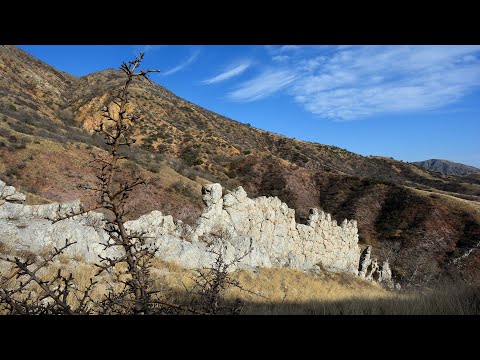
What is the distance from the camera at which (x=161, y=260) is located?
34.6 feet

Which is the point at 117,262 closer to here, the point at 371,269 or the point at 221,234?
the point at 221,234

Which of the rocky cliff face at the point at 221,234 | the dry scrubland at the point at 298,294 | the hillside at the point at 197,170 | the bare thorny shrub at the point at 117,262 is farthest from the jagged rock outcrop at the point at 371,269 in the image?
the bare thorny shrub at the point at 117,262

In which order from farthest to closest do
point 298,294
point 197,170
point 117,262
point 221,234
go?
point 197,170, point 221,234, point 298,294, point 117,262

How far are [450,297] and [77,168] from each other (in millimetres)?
22056

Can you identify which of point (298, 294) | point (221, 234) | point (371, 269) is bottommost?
point (371, 269)

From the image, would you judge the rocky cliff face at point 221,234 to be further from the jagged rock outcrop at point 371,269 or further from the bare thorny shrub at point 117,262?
the bare thorny shrub at point 117,262

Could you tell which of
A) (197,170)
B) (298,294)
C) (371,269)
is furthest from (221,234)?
(197,170)

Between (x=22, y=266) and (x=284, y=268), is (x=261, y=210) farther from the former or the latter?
(x=22, y=266)

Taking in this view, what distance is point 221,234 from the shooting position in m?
13.4

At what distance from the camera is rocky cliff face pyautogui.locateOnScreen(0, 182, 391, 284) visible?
912cm

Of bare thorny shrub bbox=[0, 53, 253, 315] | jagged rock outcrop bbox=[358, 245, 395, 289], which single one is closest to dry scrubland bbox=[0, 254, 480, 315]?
bare thorny shrub bbox=[0, 53, 253, 315]

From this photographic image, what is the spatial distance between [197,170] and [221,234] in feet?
81.9
